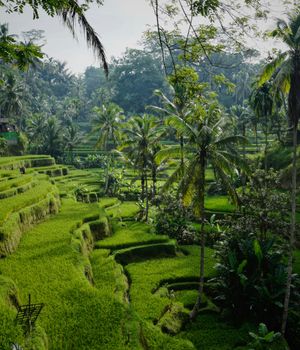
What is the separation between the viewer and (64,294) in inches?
408

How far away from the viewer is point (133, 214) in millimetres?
29500

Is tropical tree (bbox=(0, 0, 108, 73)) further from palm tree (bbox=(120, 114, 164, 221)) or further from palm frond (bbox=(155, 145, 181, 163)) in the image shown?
palm tree (bbox=(120, 114, 164, 221))

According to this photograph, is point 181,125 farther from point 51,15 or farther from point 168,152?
point 51,15

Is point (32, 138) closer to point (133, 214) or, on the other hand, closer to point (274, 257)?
point (133, 214)

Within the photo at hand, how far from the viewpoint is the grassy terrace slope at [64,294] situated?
8445 mm

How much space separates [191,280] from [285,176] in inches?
769

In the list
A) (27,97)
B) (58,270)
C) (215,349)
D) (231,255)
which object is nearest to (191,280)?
(231,255)

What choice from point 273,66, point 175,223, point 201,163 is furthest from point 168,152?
point 175,223

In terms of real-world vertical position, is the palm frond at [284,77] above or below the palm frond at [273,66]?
below

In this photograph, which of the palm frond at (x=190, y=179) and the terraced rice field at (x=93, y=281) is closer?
the terraced rice field at (x=93, y=281)

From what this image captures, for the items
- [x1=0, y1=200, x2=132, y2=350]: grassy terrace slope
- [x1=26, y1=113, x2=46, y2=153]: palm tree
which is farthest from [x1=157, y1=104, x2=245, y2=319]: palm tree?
[x1=26, y1=113, x2=46, y2=153]: palm tree

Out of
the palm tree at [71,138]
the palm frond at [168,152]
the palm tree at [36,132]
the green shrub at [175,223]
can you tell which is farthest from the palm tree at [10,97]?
the palm frond at [168,152]

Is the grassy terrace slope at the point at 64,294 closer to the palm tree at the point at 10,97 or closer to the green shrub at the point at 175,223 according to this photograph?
the green shrub at the point at 175,223

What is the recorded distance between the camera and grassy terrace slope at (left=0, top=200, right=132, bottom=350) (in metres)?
8.45
